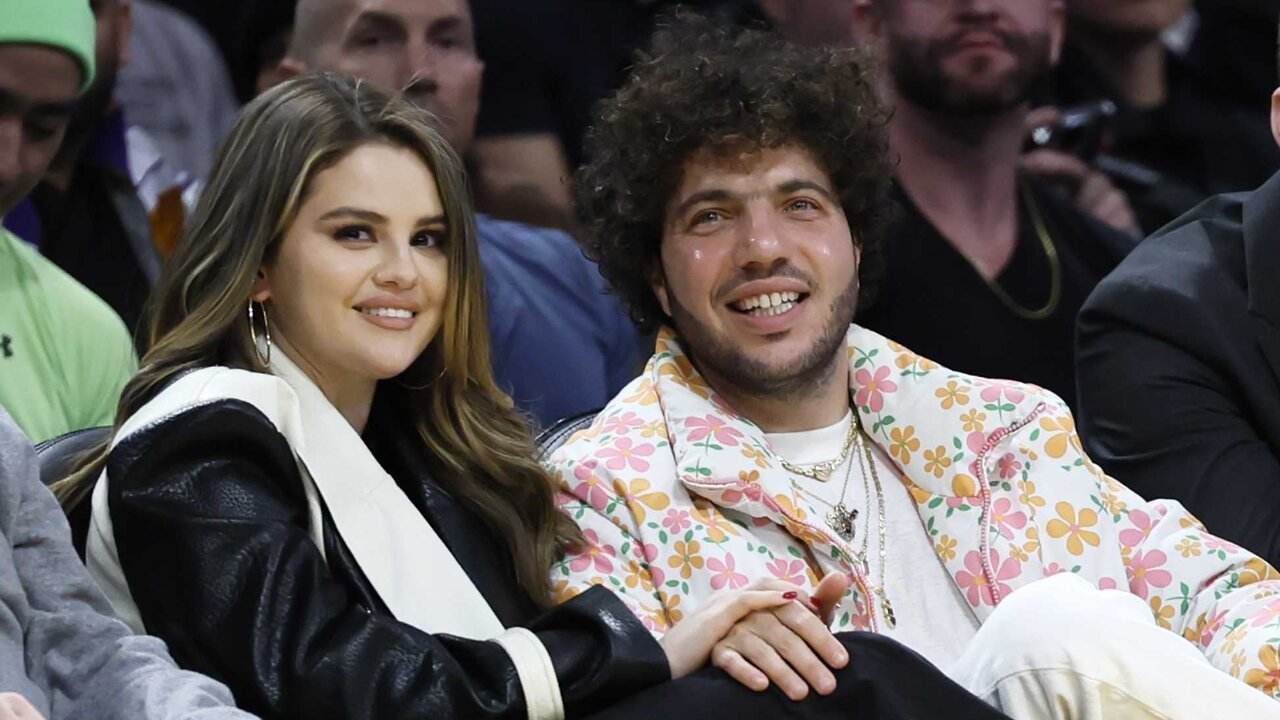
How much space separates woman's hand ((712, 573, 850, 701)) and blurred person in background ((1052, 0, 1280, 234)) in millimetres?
2248

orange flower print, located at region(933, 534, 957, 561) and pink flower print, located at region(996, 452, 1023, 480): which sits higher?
pink flower print, located at region(996, 452, 1023, 480)

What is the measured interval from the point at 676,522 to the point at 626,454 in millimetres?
113

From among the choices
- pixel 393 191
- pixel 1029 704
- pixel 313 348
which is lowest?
pixel 1029 704

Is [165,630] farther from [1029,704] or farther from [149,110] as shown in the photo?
[149,110]

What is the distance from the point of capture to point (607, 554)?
2463 mm

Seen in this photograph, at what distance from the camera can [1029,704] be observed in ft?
6.97

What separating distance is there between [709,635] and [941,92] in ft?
6.11

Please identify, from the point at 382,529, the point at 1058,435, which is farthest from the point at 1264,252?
the point at 382,529

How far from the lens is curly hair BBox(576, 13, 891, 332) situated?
2.67 metres

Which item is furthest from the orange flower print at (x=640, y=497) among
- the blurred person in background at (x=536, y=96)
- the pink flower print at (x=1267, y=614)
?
the blurred person in background at (x=536, y=96)

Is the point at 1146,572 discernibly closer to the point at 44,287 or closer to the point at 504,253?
Answer: the point at 504,253

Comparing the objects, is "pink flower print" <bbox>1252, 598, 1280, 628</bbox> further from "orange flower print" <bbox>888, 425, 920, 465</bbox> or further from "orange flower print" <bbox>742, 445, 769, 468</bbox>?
"orange flower print" <bbox>742, 445, 769, 468</bbox>

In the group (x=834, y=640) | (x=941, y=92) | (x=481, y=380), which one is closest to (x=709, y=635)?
(x=834, y=640)

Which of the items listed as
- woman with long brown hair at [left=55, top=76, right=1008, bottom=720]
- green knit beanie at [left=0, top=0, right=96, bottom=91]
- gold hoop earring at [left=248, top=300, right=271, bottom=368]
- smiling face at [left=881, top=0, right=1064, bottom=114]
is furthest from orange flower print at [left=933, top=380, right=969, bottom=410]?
green knit beanie at [left=0, top=0, right=96, bottom=91]
